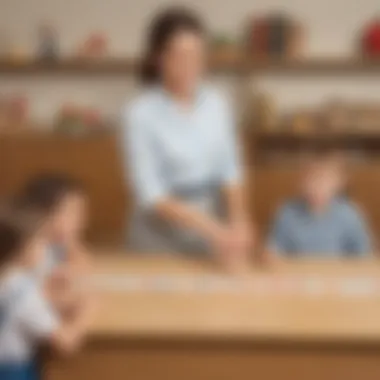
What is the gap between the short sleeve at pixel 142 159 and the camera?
209cm

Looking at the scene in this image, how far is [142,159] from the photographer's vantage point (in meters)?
2.10

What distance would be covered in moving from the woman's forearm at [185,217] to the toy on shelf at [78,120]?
2346 millimetres

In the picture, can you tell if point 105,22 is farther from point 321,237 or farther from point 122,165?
point 321,237

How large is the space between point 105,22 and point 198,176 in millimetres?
2372

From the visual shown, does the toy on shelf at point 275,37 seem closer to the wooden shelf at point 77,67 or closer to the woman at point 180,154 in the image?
the wooden shelf at point 77,67

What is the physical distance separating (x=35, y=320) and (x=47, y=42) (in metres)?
3.03

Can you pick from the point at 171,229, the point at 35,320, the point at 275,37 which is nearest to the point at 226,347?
the point at 35,320

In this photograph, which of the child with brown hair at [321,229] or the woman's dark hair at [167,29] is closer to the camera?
the woman's dark hair at [167,29]

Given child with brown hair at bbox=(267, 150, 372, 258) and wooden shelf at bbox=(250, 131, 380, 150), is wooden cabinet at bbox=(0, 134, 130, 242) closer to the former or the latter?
wooden shelf at bbox=(250, 131, 380, 150)

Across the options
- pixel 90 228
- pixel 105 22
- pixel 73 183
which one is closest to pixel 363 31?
pixel 105 22

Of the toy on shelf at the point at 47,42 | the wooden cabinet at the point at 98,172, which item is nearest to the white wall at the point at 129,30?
the toy on shelf at the point at 47,42

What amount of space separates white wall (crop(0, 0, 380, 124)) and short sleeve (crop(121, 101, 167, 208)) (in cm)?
232

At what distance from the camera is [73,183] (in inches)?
76.8

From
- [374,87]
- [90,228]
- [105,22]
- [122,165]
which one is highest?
[105,22]
